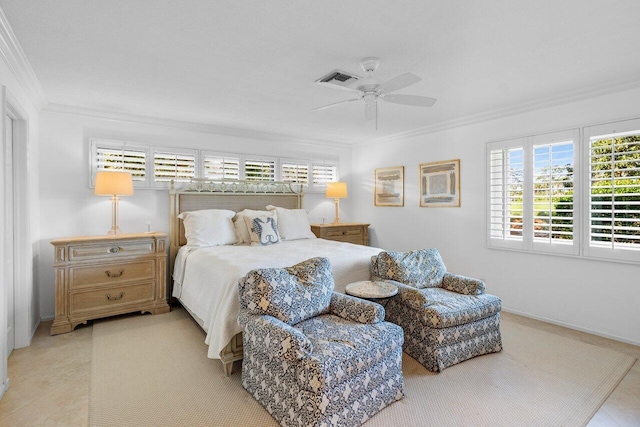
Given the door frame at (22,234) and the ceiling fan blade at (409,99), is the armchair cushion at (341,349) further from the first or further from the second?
the door frame at (22,234)

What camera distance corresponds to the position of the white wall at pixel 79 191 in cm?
386

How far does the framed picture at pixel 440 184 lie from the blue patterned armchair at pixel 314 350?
2826 millimetres

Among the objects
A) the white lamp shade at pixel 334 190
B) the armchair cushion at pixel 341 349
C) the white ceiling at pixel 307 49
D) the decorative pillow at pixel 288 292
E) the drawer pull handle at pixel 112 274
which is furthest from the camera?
the white lamp shade at pixel 334 190

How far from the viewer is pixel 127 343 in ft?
10.6

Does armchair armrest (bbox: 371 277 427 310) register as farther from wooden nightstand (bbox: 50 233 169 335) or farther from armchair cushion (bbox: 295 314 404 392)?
wooden nightstand (bbox: 50 233 169 335)

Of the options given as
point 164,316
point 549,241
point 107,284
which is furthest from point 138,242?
point 549,241

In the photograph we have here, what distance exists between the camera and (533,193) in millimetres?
3875

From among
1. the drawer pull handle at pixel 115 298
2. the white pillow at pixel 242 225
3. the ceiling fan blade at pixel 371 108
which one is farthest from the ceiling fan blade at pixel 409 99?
the drawer pull handle at pixel 115 298

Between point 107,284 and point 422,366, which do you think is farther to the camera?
point 107,284

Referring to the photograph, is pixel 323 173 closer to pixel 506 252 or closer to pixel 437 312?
pixel 506 252

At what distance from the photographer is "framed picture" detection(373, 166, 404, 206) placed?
5.53 metres

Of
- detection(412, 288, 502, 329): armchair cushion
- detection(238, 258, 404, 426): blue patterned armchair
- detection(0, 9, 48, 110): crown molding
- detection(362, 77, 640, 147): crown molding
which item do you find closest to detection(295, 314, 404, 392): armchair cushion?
detection(238, 258, 404, 426): blue patterned armchair

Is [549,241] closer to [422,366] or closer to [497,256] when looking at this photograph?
[497,256]

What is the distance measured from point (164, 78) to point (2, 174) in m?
1.41
